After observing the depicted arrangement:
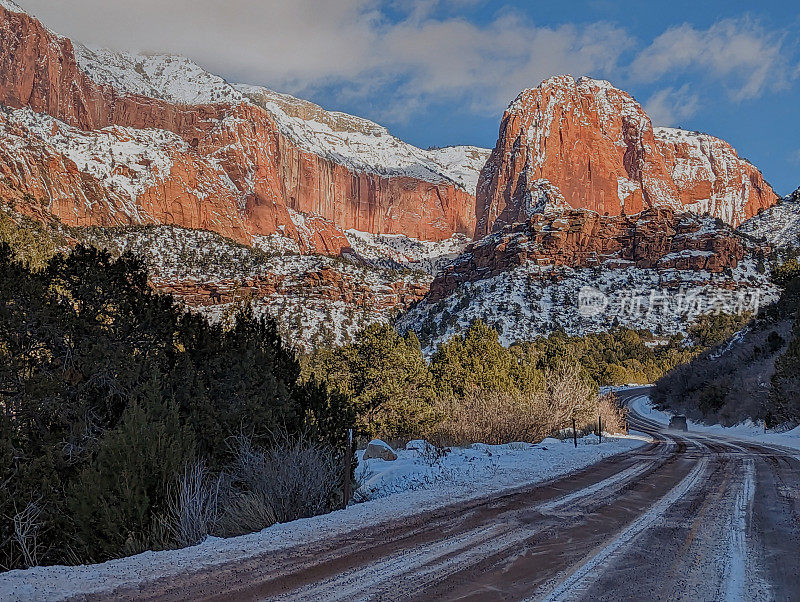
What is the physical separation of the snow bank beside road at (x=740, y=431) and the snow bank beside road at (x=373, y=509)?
9923 mm

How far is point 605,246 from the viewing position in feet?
364

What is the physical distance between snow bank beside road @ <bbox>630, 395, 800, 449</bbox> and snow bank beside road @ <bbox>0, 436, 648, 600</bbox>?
32.6 ft

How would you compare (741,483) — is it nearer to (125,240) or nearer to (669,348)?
(669,348)

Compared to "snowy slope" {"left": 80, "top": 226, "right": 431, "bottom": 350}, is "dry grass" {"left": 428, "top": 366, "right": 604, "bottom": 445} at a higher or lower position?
lower

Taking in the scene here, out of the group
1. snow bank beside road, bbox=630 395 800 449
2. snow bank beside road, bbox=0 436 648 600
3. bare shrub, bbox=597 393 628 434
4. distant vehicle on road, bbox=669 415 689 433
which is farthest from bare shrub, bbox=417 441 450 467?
distant vehicle on road, bbox=669 415 689 433

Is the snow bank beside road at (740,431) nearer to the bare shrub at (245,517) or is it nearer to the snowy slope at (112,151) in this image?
the bare shrub at (245,517)

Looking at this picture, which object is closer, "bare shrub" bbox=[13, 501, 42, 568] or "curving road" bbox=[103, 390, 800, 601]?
"curving road" bbox=[103, 390, 800, 601]

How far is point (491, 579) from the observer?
4453 millimetres

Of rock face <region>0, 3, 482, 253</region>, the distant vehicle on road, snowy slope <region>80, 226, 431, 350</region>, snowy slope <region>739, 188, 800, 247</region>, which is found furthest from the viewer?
rock face <region>0, 3, 482, 253</region>

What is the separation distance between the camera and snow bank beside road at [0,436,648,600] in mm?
4227

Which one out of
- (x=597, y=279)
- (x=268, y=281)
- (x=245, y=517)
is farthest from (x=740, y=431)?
(x=268, y=281)

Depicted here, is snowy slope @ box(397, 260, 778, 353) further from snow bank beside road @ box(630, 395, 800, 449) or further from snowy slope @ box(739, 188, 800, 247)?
snow bank beside road @ box(630, 395, 800, 449)

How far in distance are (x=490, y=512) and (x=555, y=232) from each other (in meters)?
109

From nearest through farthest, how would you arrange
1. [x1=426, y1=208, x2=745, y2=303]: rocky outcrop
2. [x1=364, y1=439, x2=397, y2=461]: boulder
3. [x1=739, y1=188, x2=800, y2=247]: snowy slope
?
[x1=364, y1=439, x2=397, y2=461]: boulder → [x1=426, y1=208, x2=745, y2=303]: rocky outcrop → [x1=739, y1=188, x2=800, y2=247]: snowy slope
